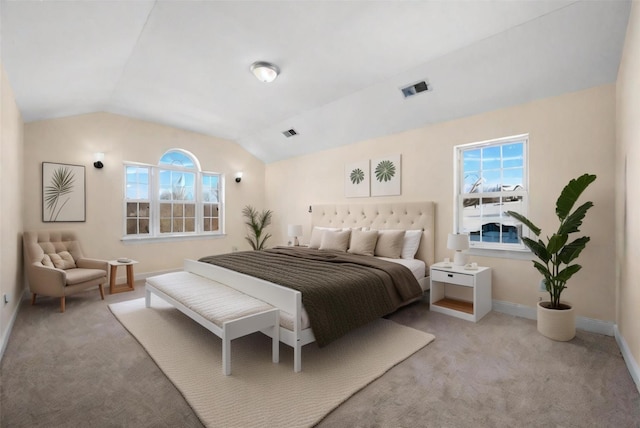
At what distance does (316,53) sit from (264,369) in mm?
2970

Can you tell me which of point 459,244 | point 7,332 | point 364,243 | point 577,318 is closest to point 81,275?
point 7,332

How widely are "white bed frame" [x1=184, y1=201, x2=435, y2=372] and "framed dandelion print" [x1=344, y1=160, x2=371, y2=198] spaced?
220mm

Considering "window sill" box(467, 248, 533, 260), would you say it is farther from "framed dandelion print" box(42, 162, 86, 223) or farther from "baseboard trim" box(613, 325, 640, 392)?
"framed dandelion print" box(42, 162, 86, 223)

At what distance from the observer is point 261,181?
679cm

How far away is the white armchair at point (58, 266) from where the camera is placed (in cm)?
345

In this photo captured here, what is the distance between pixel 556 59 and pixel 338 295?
9.72 ft

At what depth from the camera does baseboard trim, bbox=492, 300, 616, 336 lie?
280 cm

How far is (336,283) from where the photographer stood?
258cm

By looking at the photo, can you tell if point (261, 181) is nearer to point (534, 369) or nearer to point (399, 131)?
point (399, 131)

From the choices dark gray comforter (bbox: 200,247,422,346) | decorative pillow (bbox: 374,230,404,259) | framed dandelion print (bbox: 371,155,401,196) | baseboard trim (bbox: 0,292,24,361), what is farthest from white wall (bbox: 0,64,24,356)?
framed dandelion print (bbox: 371,155,401,196)

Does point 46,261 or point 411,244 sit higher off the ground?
point 411,244

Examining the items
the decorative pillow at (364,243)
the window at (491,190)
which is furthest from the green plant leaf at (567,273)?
the decorative pillow at (364,243)

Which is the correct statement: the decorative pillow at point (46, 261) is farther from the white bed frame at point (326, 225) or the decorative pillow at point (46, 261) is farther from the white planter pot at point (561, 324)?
the white planter pot at point (561, 324)

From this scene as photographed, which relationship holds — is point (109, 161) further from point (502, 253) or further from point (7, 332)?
point (502, 253)
